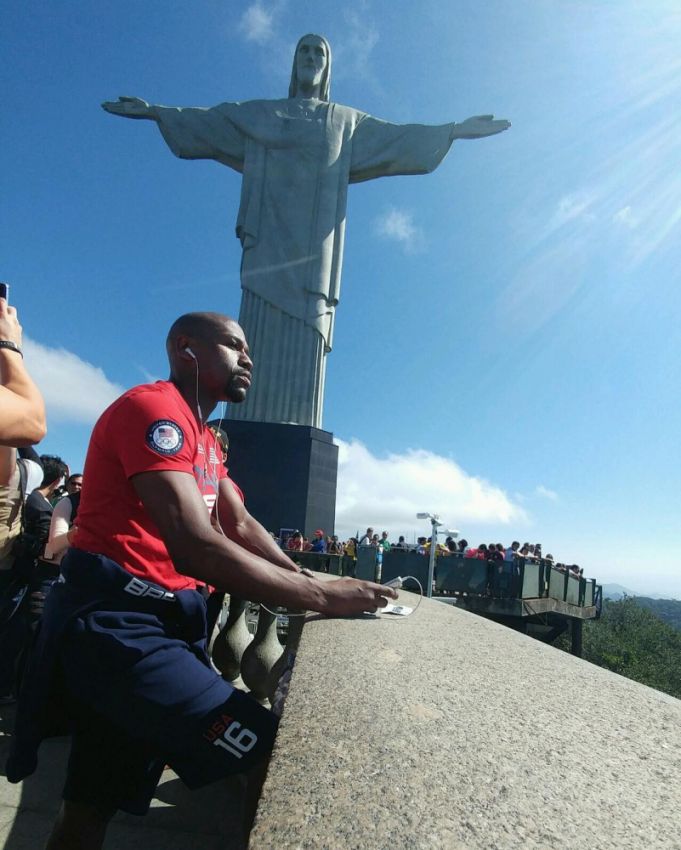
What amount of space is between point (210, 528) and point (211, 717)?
15.7 inches

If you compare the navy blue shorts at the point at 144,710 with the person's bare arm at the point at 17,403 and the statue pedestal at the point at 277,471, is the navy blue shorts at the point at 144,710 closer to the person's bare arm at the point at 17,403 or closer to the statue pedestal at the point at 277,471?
the person's bare arm at the point at 17,403

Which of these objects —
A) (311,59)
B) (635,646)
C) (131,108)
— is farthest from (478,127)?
(635,646)

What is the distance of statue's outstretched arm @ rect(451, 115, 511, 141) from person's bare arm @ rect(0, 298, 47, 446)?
16.9 m

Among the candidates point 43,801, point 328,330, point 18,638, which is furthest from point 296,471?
point 43,801

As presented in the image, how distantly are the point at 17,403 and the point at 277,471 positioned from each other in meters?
13.3

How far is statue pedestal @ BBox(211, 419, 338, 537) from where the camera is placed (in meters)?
14.4

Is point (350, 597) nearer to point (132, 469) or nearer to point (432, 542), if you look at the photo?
point (132, 469)

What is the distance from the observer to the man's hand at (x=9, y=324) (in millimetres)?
1448

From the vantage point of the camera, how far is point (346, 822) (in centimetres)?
Result: 75

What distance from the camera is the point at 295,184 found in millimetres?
15867

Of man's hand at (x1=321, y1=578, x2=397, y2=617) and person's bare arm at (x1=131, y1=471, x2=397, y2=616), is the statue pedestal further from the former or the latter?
person's bare arm at (x1=131, y1=471, x2=397, y2=616)

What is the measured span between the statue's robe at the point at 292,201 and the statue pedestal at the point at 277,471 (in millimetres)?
702

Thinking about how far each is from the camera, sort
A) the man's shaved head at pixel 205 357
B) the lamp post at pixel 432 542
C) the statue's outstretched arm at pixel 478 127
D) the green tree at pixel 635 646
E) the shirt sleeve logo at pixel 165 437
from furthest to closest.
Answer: the green tree at pixel 635 646 → the statue's outstretched arm at pixel 478 127 → the lamp post at pixel 432 542 → the man's shaved head at pixel 205 357 → the shirt sleeve logo at pixel 165 437

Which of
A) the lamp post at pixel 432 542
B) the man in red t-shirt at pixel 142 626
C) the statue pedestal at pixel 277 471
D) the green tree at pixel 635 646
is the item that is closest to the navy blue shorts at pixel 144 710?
the man in red t-shirt at pixel 142 626
